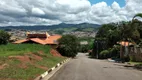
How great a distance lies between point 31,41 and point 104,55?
82.0 feet

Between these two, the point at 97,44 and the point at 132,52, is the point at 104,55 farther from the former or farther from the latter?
the point at 132,52

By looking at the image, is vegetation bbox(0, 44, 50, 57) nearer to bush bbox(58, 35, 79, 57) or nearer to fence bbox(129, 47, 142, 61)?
bush bbox(58, 35, 79, 57)

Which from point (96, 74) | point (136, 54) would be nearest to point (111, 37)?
point (136, 54)

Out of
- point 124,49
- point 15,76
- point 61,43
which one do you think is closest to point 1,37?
point 61,43

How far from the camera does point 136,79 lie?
1823 centimetres

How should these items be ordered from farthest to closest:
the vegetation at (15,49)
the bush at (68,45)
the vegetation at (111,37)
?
the bush at (68,45)
the vegetation at (111,37)
the vegetation at (15,49)

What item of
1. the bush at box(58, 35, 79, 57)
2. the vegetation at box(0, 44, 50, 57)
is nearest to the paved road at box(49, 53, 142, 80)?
the vegetation at box(0, 44, 50, 57)

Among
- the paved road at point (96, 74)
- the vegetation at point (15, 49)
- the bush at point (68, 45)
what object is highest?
the paved road at point (96, 74)

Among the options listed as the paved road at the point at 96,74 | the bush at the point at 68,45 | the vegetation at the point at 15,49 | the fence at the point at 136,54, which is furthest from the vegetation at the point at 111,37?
the vegetation at the point at 15,49

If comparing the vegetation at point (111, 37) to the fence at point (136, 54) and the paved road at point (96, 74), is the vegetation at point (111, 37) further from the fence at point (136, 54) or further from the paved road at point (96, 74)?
the paved road at point (96, 74)

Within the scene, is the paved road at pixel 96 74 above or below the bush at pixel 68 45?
above

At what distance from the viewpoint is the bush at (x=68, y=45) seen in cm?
7475

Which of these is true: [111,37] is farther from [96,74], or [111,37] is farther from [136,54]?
[96,74]

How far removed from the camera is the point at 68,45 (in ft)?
→ 246
